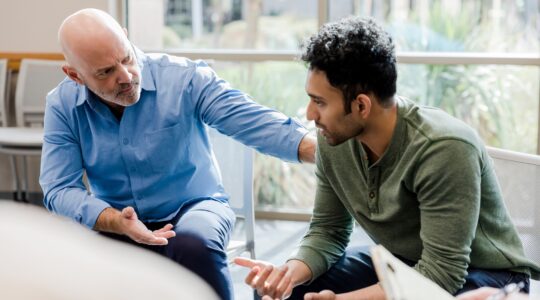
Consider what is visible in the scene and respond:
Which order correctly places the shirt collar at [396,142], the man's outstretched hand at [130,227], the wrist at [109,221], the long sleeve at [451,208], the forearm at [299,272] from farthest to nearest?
the wrist at [109,221] < the man's outstretched hand at [130,227] < the forearm at [299,272] < the shirt collar at [396,142] < the long sleeve at [451,208]

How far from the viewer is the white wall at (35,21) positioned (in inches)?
195

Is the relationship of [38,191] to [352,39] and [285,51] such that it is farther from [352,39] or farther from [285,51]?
[352,39]

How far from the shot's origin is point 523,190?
2.07m

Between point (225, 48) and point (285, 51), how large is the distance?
1.31ft

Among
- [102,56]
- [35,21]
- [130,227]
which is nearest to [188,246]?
[130,227]

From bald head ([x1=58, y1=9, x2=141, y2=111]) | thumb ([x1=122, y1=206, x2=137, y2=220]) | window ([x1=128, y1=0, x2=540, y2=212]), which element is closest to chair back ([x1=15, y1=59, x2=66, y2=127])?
window ([x1=128, y1=0, x2=540, y2=212])

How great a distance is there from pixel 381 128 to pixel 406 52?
264cm

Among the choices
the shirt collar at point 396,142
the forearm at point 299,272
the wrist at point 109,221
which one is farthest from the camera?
Result: the wrist at point 109,221

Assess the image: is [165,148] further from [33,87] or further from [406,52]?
[33,87]

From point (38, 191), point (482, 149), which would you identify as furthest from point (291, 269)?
point (38, 191)

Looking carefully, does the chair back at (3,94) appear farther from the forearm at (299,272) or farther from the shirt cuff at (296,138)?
the forearm at (299,272)

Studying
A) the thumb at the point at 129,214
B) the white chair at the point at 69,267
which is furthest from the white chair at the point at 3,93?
the white chair at the point at 69,267

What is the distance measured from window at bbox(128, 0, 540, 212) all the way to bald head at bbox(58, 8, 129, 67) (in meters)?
2.14

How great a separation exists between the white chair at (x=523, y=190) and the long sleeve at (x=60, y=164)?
4.22 feet
